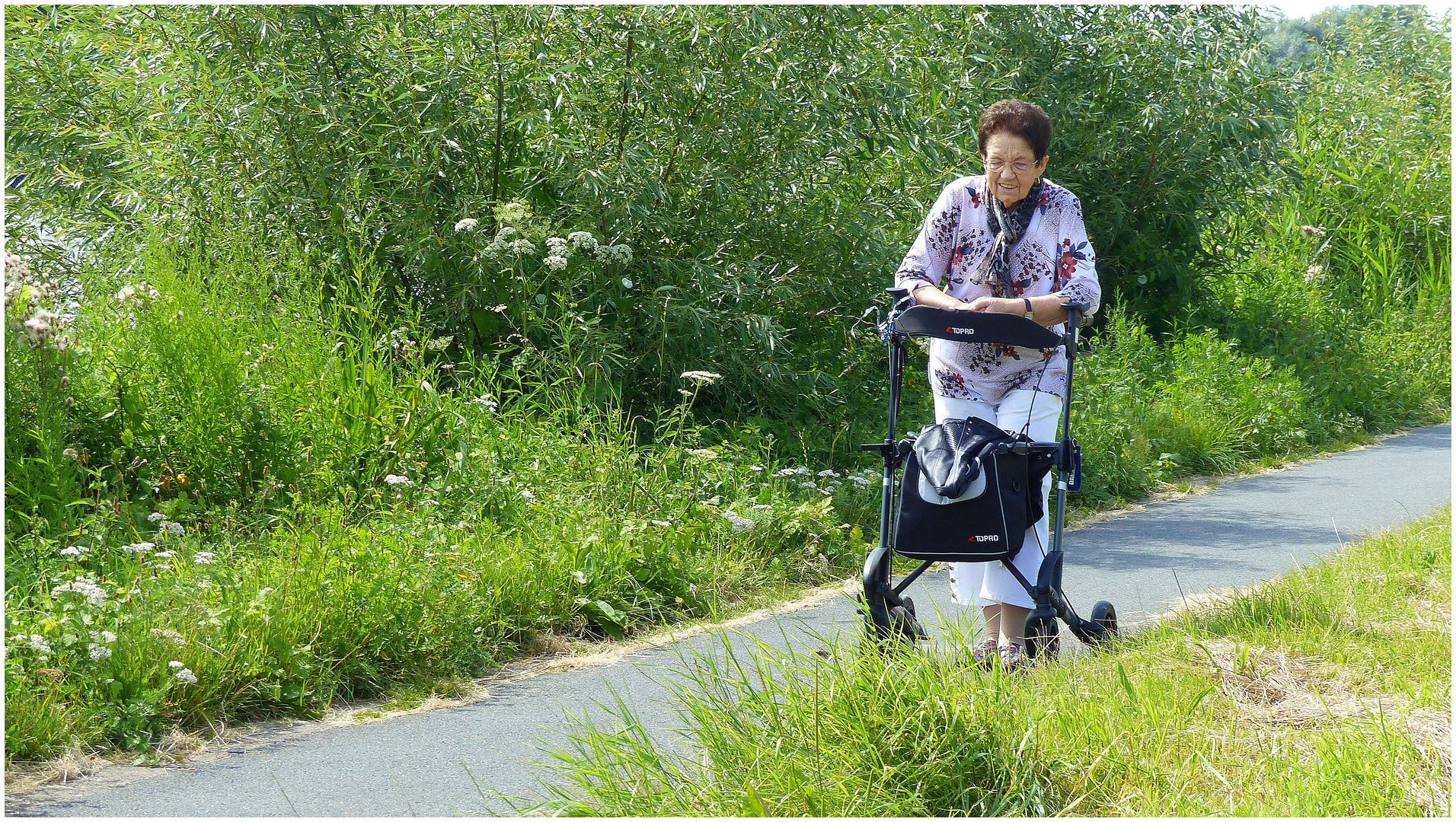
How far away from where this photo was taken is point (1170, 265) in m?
13.0

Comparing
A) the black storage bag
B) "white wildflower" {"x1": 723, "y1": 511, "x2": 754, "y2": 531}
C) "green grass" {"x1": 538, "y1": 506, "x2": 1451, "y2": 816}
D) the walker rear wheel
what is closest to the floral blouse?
the black storage bag

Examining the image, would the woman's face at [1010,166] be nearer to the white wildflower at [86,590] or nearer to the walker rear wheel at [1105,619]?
the walker rear wheel at [1105,619]

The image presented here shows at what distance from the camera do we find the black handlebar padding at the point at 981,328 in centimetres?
453

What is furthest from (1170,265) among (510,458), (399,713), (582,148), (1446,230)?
(399,713)

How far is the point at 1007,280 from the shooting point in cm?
477

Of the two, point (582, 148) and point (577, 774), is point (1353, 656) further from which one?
point (582, 148)

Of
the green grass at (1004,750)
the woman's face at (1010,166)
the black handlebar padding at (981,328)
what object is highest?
the woman's face at (1010,166)

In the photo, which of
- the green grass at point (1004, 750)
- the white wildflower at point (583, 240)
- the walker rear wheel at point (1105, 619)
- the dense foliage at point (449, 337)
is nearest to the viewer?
the green grass at point (1004, 750)

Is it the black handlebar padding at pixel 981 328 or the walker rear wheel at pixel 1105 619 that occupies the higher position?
the black handlebar padding at pixel 981 328

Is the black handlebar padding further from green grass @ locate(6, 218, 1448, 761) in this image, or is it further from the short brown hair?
green grass @ locate(6, 218, 1448, 761)

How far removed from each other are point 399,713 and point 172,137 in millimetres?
4457

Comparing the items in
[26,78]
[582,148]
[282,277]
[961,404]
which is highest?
[26,78]

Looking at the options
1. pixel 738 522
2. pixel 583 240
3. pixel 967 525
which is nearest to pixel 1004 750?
pixel 967 525

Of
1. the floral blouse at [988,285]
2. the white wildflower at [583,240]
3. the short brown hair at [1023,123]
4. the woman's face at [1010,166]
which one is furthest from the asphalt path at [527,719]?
the white wildflower at [583,240]
